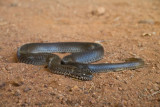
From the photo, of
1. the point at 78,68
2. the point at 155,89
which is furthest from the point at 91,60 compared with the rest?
the point at 155,89

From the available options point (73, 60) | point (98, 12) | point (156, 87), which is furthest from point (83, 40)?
point (156, 87)

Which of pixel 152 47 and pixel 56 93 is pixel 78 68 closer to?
pixel 56 93

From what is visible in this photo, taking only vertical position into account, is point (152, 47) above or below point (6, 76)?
above

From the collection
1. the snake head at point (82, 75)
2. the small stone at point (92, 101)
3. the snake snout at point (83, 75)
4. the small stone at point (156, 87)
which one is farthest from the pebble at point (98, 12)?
the small stone at point (92, 101)

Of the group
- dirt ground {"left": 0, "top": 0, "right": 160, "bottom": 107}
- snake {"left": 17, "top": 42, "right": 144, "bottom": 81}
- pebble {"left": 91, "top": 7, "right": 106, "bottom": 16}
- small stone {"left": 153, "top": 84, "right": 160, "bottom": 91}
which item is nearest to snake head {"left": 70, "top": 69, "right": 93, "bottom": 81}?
snake {"left": 17, "top": 42, "right": 144, "bottom": 81}

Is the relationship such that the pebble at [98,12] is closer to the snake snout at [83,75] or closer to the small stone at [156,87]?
the snake snout at [83,75]

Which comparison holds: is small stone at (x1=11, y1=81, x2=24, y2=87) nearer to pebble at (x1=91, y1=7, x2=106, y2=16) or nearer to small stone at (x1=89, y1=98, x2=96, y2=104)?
small stone at (x1=89, y1=98, x2=96, y2=104)

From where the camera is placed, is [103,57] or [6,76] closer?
[6,76]
